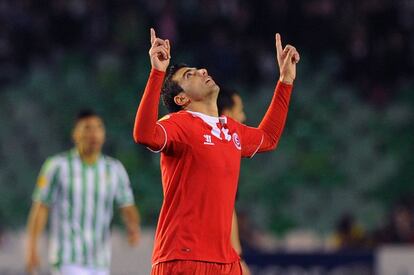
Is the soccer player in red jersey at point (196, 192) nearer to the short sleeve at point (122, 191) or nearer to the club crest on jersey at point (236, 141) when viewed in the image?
the club crest on jersey at point (236, 141)

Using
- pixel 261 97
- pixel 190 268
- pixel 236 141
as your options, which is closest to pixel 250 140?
pixel 236 141

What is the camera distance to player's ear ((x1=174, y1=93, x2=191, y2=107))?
5.04m

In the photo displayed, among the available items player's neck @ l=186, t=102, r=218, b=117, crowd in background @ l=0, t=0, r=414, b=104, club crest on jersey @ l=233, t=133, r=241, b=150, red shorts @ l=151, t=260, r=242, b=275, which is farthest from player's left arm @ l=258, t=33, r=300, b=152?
crowd in background @ l=0, t=0, r=414, b=104

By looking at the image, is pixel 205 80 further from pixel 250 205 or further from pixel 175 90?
pixel 250 205

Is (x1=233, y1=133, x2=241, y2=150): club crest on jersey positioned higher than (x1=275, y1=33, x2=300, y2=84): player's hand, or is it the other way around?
(x1=275, y1=33, x2=300, y2=84): player's hand

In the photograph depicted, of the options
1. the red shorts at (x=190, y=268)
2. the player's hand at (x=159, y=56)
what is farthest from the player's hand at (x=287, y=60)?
the red shorts at (x=190, y=268)

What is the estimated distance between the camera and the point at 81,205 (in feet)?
25.4

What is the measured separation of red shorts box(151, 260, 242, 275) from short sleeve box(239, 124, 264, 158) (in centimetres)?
68

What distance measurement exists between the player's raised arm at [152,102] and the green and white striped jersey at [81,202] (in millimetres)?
3258

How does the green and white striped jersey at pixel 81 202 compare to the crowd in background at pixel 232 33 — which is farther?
the crowd in background at pixel 232 33

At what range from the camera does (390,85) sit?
44.4 feet

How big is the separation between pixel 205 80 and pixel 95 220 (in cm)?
304

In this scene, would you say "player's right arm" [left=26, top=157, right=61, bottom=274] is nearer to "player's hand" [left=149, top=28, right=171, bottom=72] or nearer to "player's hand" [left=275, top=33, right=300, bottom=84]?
"player's hand" [left=275, top=33, right=300, bottom=84]

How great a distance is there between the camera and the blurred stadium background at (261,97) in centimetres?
1221
